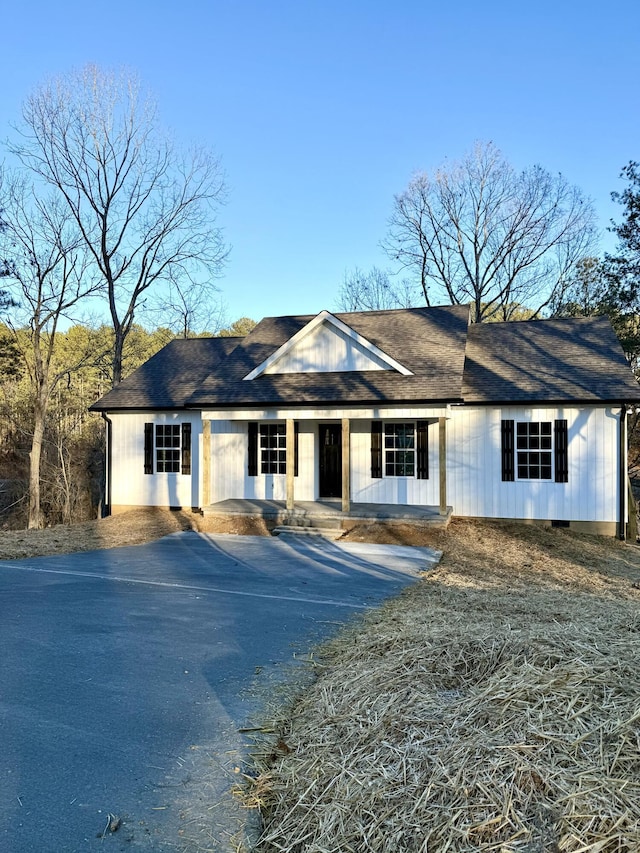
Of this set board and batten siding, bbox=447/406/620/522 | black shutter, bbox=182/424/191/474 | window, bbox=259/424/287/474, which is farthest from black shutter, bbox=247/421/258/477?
board and batten siding, bbox=447/406/620/522

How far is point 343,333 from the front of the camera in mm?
15297

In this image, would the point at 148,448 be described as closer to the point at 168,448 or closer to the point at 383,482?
the point at 168,448

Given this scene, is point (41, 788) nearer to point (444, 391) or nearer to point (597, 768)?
point (597, 768)

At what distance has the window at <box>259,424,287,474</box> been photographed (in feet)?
53.5

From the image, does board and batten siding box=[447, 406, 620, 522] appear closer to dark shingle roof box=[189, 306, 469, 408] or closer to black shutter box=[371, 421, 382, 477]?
dark shingle roof box=[189, 306, 469, 408]

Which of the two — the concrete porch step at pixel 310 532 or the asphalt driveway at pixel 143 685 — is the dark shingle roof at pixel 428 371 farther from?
the asphalt driveway at pixel 143 685

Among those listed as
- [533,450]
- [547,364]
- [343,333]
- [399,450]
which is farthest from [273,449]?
[547,364]

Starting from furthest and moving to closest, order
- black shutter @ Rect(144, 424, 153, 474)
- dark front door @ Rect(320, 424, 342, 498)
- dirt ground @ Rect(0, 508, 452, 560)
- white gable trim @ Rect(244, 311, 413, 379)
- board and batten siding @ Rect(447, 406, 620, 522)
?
black shutter @ Rect(144, 424, 153, 474), dark front door @ Rect(320, 424, 342, 498), white gable trim @ Rect(244, 311, 413, 379), board and batten siding @ Rect(447, 406, 620, 522), dirt ground @ Rect(0, 508, 452, 560)

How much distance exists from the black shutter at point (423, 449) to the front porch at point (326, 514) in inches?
33.7

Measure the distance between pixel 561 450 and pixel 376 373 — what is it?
463cm

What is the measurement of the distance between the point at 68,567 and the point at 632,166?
2372 cm

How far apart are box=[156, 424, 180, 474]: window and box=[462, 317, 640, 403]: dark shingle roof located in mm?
7971

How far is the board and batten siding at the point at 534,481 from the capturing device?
45.6 feet

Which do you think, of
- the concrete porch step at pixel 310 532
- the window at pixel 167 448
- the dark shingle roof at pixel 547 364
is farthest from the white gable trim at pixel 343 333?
the concrete porch step at pixel 310 532
